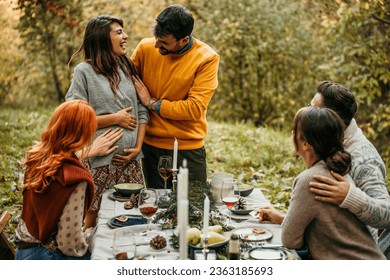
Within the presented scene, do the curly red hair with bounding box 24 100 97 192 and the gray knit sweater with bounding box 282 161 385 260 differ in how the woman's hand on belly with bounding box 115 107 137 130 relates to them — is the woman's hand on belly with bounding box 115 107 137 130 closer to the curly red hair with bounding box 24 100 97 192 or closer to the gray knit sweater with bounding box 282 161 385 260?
the curly red hair with bounding box 24 100 97 192

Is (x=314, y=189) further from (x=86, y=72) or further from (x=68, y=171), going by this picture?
(x=86, y=72)

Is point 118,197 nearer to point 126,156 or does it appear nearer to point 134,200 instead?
point 134,200

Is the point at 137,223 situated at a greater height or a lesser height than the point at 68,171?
lesser

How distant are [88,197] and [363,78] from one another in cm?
476

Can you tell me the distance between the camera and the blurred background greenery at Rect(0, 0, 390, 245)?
21.1ft

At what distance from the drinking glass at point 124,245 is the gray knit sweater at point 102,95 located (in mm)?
950

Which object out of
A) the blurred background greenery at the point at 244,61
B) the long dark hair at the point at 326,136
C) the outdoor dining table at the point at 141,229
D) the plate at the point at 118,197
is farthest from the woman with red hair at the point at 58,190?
the blurred background greenery at the point at 244,61

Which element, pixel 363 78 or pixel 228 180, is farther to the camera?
pixel 363 78

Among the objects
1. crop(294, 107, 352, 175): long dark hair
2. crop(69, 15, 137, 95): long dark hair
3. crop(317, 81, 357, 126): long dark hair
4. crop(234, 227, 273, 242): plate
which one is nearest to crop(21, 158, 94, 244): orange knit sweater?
crop(234, 227, 273, 242): plate

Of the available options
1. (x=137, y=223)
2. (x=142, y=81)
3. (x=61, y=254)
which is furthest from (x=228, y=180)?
(x=142, y=81)

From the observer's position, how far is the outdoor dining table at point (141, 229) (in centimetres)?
217

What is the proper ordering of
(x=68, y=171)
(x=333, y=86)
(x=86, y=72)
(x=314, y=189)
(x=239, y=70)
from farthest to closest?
(x=239, y=70) → (x=86, y=72) → (x=333, y=86) → (x=68, y=171) → (x=314, y=189)

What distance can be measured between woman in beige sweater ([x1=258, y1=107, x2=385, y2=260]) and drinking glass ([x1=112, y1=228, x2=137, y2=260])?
663 mm
